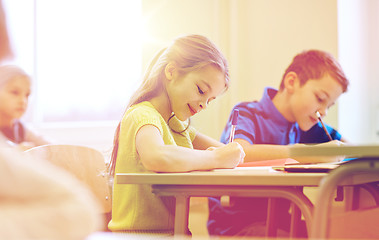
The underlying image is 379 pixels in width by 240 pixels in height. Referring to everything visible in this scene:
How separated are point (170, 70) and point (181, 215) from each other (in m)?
0.62

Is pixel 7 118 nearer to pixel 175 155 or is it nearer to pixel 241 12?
pixel 241 12

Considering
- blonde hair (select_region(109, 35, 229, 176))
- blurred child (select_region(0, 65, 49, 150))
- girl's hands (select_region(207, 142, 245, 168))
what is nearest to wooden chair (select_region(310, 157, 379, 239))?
girl's hands (select_region(207, 142, 245, 168))

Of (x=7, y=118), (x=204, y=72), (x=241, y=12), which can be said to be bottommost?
(x=7, y=118)

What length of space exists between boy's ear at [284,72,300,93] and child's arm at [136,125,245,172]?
105cm

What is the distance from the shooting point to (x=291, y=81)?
7.13ft

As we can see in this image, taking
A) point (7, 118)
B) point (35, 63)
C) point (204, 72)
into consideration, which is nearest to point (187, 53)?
point (204, 72)

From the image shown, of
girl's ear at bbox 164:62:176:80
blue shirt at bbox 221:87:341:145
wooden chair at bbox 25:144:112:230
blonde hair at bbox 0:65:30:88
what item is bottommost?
wooden chair at bbox 25:144:112:230

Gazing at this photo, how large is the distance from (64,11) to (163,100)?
8.09ft

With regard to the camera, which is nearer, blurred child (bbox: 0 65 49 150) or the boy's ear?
the boy's ear

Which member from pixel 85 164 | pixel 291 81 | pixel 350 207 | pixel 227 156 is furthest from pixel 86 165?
pixel 291 81

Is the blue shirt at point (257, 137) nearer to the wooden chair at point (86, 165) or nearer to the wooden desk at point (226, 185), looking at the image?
the wooden chair at point (86, 165)

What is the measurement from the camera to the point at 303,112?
2090 millimetres

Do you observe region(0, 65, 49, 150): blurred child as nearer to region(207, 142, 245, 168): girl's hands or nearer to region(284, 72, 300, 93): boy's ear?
region(284, 72, 300, 93): boy's ear

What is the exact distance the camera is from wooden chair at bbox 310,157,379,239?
0.67m
